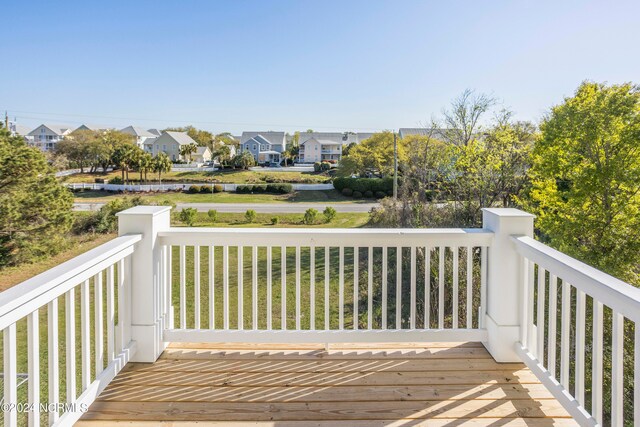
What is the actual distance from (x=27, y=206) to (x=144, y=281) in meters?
10.9

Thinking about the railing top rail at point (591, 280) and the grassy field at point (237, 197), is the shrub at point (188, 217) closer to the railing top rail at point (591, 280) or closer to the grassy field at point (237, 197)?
the grassy field at point (237, 197)

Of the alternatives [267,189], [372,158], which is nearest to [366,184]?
[372,158]

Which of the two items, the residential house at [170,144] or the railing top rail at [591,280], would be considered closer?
the railing top rail at [591,280]

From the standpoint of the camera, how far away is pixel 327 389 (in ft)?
6.64

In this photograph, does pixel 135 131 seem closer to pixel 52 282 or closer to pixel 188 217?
pixel 188 217

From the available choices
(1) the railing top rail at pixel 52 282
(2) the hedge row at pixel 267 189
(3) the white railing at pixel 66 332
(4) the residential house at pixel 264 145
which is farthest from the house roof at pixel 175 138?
(1) the railing top rail at pixel 52 282

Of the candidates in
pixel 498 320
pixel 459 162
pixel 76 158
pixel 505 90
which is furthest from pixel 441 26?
pixel 76 158

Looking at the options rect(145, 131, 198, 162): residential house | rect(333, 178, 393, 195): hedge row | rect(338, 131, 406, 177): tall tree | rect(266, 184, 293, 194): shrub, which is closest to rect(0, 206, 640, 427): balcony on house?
rect(338, 131, 406, 177): tall tree

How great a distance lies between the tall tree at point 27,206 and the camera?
10.2 meters

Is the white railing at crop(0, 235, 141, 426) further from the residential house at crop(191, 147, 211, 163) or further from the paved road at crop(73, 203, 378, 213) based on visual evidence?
the residential house at crop(191, 147, 211, 163)

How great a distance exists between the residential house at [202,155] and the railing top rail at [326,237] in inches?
1794

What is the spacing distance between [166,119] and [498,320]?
5880 cm

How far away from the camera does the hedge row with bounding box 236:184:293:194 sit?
25.5m

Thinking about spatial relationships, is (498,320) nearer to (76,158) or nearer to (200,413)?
(200,413)
